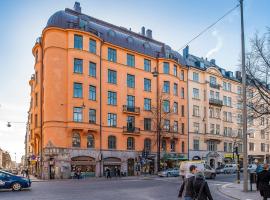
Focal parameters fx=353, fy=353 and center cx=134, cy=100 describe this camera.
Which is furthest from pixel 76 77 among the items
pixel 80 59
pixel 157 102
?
pixel 157 102

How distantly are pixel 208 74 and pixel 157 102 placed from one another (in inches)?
634

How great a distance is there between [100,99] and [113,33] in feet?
35.0

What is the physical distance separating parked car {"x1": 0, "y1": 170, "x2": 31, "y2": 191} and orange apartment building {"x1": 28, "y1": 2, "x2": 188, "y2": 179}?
19672mm

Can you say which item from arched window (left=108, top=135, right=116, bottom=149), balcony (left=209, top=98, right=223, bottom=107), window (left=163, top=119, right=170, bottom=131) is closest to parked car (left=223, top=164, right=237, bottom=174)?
window (left=163, top=119, right=170, bottom=131)

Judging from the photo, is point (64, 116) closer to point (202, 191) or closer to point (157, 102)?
point (157, 102)

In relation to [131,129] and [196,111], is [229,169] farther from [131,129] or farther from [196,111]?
[131,129]

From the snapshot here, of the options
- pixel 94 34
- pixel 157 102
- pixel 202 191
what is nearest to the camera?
pixel 202 191

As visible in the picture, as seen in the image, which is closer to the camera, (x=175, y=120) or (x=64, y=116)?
(x=64, y=116)

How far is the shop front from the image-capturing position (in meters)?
44.9

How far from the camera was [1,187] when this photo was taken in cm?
2312

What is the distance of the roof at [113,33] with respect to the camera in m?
46.8

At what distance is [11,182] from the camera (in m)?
23.4

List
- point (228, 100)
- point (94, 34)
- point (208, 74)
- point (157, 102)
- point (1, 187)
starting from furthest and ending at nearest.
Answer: point (228, 100) < point (208, 74) < point (157, 102) < point (94, 34) < point (1, 187)

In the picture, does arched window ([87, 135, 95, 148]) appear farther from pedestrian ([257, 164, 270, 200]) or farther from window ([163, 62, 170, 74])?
pedestrian ([257, 164, 270, 200])
